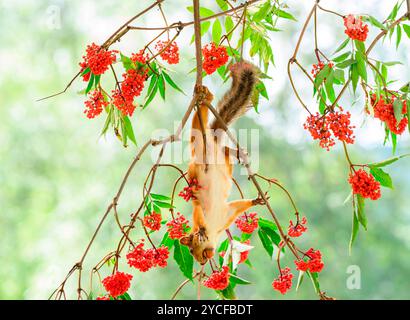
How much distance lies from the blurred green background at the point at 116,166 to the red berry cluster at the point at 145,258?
93.4 inches

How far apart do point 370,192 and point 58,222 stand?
8.72 ft

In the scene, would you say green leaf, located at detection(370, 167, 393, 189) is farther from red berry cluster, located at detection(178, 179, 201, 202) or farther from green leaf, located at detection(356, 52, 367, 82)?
red berry cluster, located at detection(178, 179, 201, 202)

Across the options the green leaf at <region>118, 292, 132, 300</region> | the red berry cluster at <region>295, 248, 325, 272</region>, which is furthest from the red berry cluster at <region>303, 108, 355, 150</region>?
the green leaf at <region>118, 292, 132, 300</region>

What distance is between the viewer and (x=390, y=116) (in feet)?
2.78

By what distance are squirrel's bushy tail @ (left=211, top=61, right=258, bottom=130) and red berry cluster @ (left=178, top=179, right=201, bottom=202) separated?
0.14m

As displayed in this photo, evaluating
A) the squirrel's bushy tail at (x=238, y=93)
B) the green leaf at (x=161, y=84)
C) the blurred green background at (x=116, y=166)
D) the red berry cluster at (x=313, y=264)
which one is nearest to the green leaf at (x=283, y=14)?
the squirrel's bushy tail at (x=238, y=93)

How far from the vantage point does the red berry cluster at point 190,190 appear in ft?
2.74

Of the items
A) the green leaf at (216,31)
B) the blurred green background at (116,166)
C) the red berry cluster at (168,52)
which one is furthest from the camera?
the blurred green background at (116,166)

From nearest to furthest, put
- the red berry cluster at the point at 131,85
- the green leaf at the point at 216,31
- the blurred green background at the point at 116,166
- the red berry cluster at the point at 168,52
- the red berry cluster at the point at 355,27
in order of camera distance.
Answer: the red berry cluster at the point at 355,27 → the red berry cluster at the point at 131,85 → the red berry cluster at the point at 168,52 → the green leaf at the point at 216,31 → the blurred green background at the point at 116,166

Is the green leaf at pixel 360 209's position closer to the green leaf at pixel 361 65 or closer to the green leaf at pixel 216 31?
the green leaf at pixel 361 65

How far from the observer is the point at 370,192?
0.80 m

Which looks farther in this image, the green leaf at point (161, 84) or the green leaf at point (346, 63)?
the green leaf at point (161, 84)

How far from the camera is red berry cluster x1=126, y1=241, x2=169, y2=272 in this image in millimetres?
814

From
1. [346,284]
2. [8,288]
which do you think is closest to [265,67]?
[346,284]
